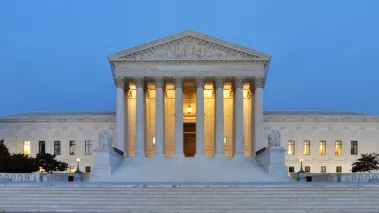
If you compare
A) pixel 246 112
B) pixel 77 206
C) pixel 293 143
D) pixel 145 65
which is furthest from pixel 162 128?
pixel 77 206

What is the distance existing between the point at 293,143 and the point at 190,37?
24.7 meters

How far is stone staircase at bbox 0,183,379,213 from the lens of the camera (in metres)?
30.5

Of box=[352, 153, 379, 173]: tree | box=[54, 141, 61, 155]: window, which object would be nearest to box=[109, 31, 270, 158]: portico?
box=[352, 153, 379, 173]: tree

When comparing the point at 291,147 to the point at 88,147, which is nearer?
the point at 88,147

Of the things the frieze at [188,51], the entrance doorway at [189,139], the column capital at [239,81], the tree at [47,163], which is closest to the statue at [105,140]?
the tree at [47,163]

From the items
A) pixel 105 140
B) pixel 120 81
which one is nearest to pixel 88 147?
pixel 120 81

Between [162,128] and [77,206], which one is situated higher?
[162,128]

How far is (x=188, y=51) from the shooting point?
6038 centimetres

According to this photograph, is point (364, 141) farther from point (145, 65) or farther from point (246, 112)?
point (145, 65)

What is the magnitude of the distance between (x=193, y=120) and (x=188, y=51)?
478 inches

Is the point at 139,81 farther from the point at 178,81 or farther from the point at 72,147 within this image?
the point at 72,147

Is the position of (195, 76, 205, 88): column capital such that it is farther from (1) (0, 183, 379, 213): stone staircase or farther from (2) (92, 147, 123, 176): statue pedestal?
(1) (0, 183, 379, 213): stone staircase

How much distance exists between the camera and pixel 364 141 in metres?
73.8

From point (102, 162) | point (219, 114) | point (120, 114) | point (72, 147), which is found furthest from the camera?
point (72, 147)
